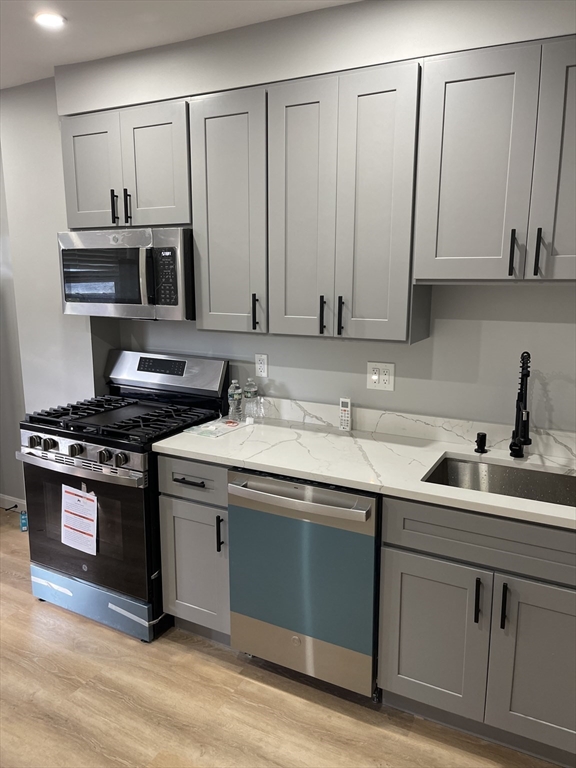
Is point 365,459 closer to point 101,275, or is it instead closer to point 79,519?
point 79,519

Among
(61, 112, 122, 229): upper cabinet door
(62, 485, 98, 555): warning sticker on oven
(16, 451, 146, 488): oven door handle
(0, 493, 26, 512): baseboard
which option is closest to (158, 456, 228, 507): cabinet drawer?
(16, 451, 146, 488): oven door handle

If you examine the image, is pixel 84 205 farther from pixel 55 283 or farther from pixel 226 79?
pixel 226 79

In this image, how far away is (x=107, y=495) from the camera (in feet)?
8.22

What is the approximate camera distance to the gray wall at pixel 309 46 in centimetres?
184

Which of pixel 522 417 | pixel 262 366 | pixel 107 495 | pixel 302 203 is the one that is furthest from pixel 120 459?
pixel 522 417

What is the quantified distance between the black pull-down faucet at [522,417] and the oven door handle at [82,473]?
155 cm

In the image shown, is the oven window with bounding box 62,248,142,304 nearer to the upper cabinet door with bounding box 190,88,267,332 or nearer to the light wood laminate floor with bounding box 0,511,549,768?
the upper cabinet door with bounding box 190,88,267,332

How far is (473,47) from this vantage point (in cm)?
189

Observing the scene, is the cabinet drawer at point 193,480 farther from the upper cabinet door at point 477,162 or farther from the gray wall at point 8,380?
the gray wall at point 8,380

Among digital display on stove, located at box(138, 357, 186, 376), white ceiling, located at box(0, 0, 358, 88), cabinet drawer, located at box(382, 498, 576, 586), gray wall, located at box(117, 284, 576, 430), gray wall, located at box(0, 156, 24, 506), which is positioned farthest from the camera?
gray wall, located at box(0, 156, 24, 506)

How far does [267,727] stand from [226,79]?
2589 millimetres

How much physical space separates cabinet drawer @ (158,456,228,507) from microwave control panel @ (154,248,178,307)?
0.74 meters

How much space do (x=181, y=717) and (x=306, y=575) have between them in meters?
0.72

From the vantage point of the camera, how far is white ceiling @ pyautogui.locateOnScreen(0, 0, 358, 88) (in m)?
2.09
